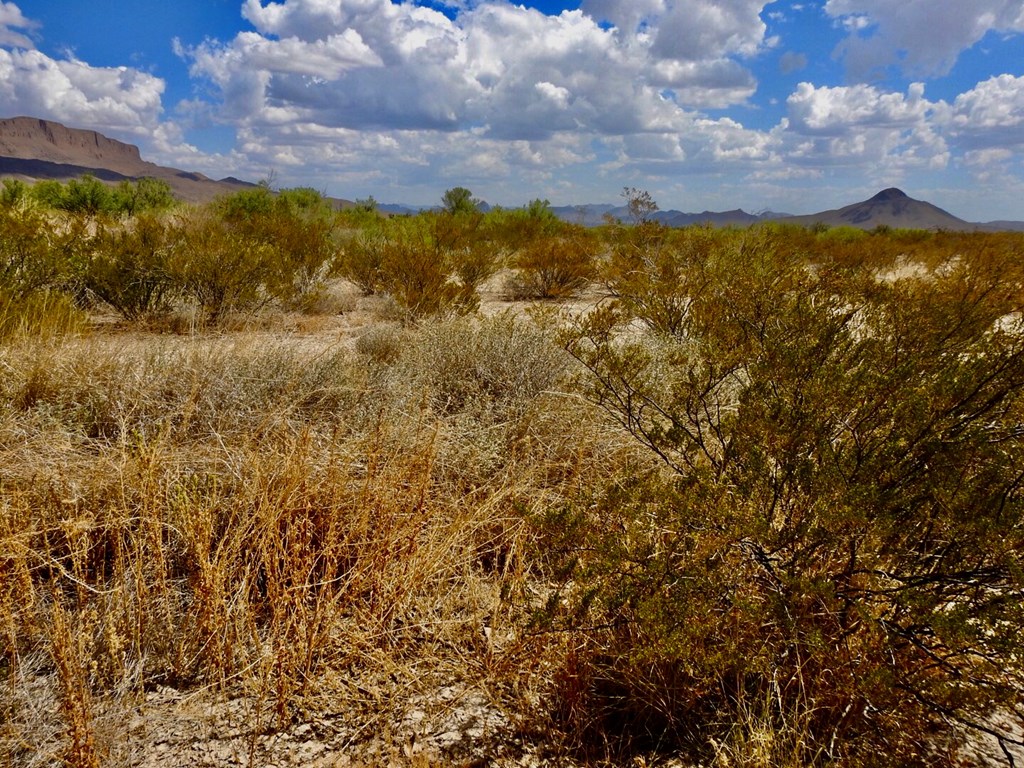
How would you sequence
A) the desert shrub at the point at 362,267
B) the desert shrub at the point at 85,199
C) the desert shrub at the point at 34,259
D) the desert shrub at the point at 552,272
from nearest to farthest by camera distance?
the desert shrub at the point at 34,259, the desert shrub at the point at 362,267, the desert shrub at the point at 552,272, the desert shrub at the point at 85,199

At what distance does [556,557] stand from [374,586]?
0.80 m

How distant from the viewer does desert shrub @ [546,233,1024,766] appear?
1678 millimetres

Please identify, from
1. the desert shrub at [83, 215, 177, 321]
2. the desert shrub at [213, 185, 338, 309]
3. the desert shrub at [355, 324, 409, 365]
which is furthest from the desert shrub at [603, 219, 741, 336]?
the desert shrub at [83, 215, 177, 321]

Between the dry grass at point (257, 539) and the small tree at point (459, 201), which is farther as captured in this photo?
the small tree at point (459, 201)

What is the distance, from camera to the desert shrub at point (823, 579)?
1678 millimetres

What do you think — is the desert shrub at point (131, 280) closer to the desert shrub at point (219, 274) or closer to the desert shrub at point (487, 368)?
the desert shrub at point (219, 274)

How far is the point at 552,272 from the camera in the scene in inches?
453

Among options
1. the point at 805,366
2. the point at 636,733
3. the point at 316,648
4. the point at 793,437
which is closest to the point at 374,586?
the point at 316,648

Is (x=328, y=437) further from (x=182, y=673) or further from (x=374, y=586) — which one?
(x=182, y=673)

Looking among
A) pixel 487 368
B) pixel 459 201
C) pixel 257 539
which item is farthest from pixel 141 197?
pixel 257 539

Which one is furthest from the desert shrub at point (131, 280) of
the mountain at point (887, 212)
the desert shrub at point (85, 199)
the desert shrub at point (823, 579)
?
the mountain at point (887, 212)

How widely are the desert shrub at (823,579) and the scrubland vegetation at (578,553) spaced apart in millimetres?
12

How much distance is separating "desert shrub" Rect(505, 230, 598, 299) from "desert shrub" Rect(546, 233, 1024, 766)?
9.14 m

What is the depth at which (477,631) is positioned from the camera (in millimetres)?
2332
